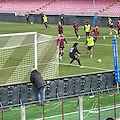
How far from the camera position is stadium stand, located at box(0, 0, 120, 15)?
186ft

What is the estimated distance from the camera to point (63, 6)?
63156mm

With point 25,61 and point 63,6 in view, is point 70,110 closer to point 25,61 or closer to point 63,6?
point 25,61

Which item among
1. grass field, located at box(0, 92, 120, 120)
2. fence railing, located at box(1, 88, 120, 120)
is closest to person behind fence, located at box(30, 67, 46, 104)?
fence railing, located at box(1, 88, 120, 120)

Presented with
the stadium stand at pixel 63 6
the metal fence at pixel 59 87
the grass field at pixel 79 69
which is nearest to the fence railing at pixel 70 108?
the grass field at pixel 79 69

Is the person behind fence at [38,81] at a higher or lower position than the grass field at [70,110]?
higher

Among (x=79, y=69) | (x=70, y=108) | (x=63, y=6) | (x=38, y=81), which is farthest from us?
(x=63, y=6)

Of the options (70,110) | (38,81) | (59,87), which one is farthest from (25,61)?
(70,110)

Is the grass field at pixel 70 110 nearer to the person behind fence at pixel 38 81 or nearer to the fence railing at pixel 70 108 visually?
the fence railing at pixel 70 108

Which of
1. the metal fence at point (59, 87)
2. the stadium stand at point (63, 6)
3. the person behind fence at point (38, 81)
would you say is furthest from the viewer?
the stadium stand at point (63, 6)

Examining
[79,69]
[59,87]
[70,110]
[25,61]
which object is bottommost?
[70,110]

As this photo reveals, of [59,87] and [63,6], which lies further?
[63,6]

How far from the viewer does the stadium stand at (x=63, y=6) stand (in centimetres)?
5673

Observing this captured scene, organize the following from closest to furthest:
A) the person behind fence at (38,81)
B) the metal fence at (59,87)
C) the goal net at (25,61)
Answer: the metal fence at (59,87), the person behind fence at (38,81), the goal net at (25,61)

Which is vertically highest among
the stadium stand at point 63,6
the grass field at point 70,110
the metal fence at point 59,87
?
the stadium stand at point 63,6
